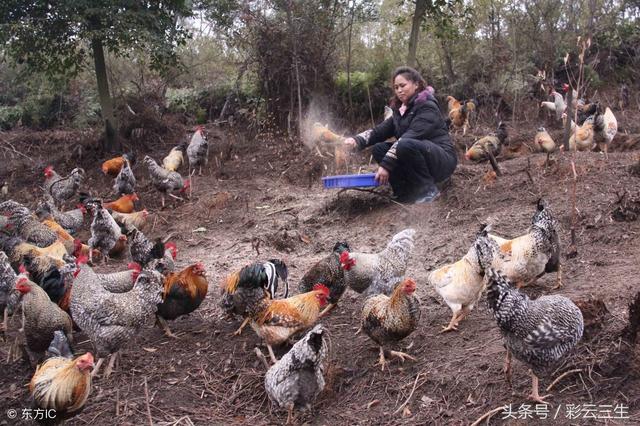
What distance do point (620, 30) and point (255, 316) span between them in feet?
46.3

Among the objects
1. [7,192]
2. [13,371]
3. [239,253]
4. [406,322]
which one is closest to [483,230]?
[406,322]

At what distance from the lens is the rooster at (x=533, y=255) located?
4613 mm

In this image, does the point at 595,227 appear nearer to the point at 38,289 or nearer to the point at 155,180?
the point at 38,289

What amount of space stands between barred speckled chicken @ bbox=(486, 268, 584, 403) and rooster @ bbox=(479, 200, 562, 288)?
3.78ft

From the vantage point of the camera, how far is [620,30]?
567 inches

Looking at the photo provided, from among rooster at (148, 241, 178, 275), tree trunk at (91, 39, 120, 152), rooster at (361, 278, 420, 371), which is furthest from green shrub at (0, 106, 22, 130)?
rooster at (361, 278, 420, 371)

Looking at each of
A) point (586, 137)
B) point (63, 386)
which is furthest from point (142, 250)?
point (586, 137)

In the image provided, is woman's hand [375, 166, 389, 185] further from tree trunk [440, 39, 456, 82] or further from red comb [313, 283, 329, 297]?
tree trunk [440, 39, 456, 82]

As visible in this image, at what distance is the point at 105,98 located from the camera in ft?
37.6

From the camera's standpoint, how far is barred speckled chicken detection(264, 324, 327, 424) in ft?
12.2

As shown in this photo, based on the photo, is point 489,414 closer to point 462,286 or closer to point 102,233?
point 462,286

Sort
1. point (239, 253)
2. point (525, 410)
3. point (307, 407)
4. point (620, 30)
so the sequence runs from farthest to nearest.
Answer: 1. point (620, 30)
2. point (239, 253)
3. point (307, 407)
4. point (525, 410)

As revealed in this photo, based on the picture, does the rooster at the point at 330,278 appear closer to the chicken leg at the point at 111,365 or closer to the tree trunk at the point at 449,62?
the chicken leg at the point at 111,365

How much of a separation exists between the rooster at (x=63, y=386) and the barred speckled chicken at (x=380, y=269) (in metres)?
2.34
